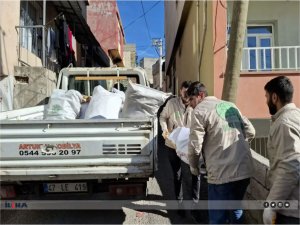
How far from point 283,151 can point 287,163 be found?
0.30ft

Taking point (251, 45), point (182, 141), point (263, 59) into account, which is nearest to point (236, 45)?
point (182, 141)

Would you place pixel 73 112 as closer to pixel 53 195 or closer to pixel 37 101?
pixel 53 195

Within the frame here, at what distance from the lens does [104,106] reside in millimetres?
5406

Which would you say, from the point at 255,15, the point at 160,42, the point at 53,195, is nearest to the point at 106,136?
the point at 53,195

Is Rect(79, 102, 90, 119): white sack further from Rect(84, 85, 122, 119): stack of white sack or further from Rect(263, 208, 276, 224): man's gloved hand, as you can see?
Rect(263, 208, 276, 224): man's gloved hand

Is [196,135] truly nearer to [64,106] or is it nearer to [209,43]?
[64,106]

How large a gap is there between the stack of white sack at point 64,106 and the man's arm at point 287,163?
352cm

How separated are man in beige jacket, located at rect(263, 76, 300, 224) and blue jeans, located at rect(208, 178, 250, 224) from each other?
77cm

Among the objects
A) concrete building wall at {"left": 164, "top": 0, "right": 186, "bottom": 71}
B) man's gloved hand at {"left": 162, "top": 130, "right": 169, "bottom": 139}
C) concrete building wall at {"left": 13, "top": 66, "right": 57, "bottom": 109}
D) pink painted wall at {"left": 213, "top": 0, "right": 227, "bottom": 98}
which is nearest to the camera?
man's gloved hand at {"left": 162, "top": 130, "right": 169, "bottom": 139}

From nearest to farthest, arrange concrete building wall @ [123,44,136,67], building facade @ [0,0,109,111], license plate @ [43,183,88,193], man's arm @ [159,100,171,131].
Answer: license plate @ [43,183,88,193]
man's arm @ [159,100,171,131]
building facade @ [0,0,109,111]
concrete building wall @ [123,44,136,67]

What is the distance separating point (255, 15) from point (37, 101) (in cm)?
828

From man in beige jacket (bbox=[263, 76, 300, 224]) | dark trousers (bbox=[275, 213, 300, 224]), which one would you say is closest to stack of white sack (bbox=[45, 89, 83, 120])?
man in beige jacket (bbox=[263, 76, 300, 224])

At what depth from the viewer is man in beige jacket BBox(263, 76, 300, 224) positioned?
95.7 inches

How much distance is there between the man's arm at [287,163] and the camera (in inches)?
95.3
